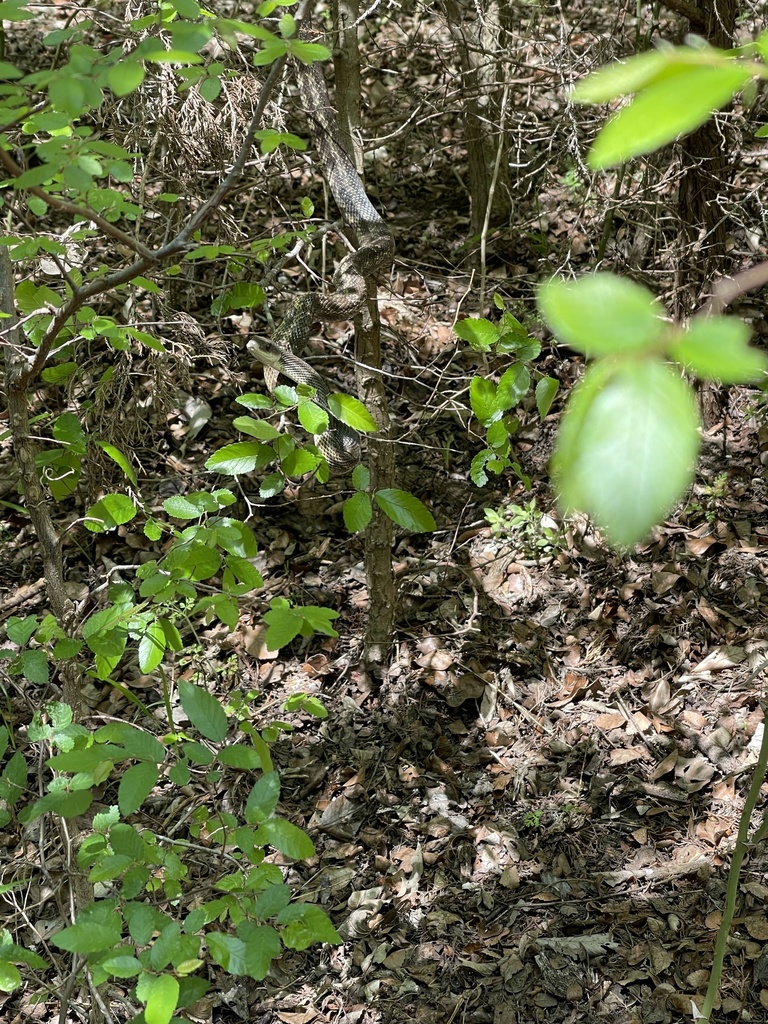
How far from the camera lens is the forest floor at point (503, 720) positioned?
3.14 m

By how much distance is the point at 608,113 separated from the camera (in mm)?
3930

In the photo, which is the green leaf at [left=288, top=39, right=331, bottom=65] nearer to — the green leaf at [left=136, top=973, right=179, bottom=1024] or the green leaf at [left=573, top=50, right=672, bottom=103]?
the green leaf at [left=573, top=50, right=672, bottom=103]

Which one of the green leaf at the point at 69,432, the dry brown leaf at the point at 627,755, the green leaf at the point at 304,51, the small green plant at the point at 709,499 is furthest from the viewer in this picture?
the small green plant at the point at 709,499

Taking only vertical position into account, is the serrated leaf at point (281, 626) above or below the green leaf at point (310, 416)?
below

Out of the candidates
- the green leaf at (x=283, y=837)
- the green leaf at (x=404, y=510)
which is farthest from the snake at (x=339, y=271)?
the green leaf at (x=283, y=837)

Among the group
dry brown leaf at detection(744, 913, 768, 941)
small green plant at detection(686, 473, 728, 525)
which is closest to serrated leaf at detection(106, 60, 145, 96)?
dry brown leaf at detection(744, 913, 768, 941)

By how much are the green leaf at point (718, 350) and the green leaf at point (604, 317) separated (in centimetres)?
2

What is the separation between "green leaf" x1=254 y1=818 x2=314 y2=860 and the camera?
177cm

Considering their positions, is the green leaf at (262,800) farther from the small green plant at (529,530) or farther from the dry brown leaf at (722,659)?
the small green plant at (529,530)

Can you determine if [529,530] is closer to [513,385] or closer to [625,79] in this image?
A: [513,385]

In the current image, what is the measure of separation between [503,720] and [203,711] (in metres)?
2.40

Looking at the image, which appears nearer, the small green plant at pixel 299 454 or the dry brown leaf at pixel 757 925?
the small green plant at pixel 299 454

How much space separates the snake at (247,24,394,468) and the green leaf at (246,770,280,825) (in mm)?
1706

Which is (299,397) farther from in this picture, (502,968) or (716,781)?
(716,781)
